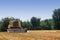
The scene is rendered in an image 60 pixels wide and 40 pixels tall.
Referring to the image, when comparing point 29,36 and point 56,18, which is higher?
point 56,18

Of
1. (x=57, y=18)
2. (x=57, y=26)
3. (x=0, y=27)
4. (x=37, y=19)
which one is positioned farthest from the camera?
(x=37, y=19)

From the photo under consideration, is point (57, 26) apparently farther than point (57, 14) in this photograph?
No

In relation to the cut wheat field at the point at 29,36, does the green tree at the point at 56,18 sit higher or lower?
higher

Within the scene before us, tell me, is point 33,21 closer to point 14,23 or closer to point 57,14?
point 57,14

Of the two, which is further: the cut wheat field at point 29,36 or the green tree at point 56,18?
the green tree at point 56,18

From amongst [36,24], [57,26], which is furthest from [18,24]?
[36,24]

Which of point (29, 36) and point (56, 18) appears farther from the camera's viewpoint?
point (56, 18)

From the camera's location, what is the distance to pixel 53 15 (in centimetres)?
10506

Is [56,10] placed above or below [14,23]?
above

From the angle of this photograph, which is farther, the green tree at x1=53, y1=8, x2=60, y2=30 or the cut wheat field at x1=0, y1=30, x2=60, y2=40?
the green tree at x1=53, y1=8, x2=60, y2=30

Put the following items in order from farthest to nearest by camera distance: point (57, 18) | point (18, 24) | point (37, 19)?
point (37, 19) → point (57, 18) → point (18, 24)

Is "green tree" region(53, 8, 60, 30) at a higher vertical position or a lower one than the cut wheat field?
higher

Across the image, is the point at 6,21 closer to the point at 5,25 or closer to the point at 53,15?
the point at 5,25

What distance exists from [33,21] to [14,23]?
46.9 m
